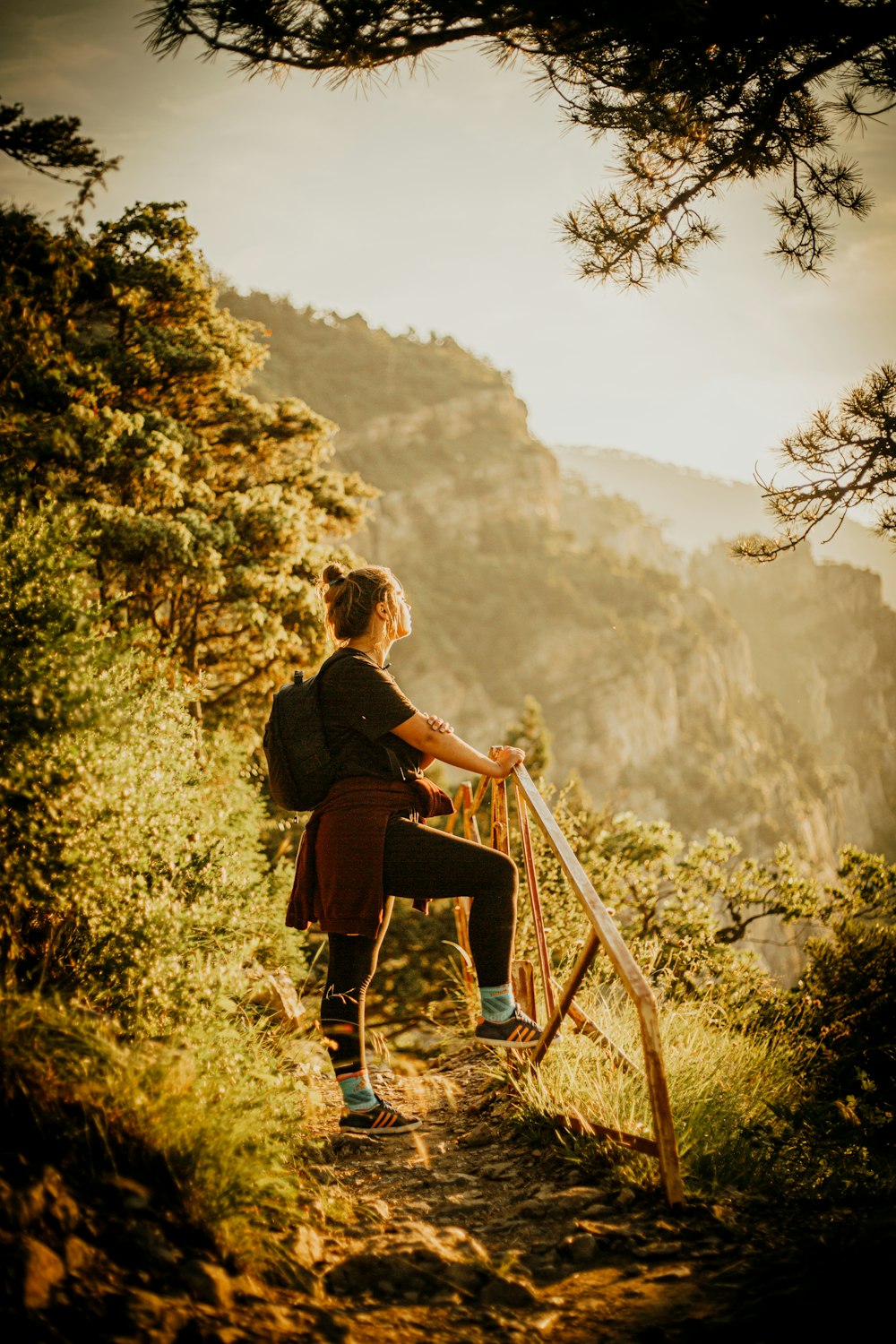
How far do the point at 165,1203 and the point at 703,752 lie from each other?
79203 mm

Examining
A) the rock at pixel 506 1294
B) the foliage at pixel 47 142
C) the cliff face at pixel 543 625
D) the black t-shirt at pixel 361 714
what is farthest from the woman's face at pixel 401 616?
the cliff face at pixel 543 625

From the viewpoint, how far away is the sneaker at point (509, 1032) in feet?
8.82

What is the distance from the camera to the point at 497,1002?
267 centimetres

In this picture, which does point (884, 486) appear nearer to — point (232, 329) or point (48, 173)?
point (48, 173)

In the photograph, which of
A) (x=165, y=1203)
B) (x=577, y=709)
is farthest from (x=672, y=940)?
(x=577, y=709)

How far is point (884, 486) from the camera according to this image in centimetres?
446

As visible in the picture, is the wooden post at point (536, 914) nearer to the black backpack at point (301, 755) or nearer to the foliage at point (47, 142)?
the black backpack at point (301, 755)

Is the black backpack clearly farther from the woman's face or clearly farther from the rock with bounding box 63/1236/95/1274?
the rock with bounding box 63/1236/95/1274

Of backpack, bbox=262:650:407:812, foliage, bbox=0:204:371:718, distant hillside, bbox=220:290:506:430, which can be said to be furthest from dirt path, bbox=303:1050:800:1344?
distant hillside, bbox=220:290:506:430

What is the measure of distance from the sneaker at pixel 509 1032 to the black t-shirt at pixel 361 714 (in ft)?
3.02

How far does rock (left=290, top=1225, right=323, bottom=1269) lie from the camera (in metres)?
1.84

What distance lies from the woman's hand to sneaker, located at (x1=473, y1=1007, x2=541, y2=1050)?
824mm

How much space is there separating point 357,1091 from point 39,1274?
1.38 meters

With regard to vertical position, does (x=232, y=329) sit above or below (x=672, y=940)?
above
